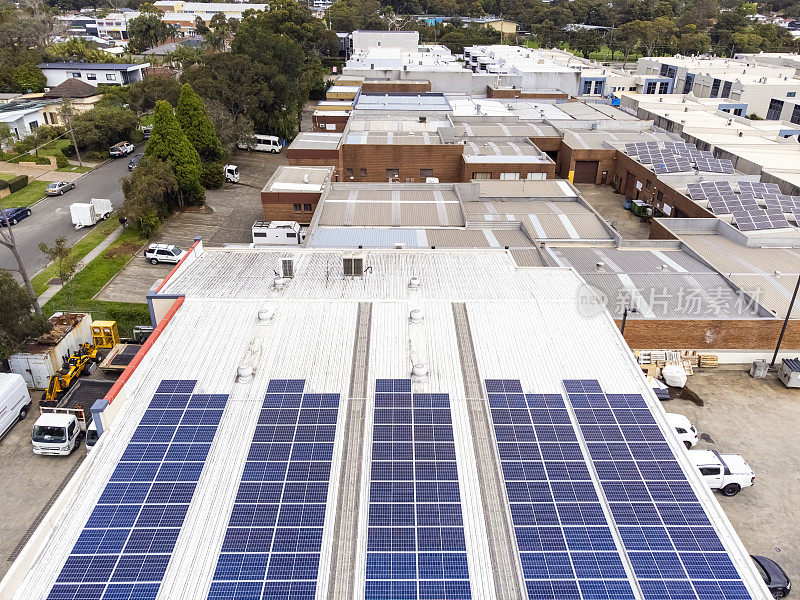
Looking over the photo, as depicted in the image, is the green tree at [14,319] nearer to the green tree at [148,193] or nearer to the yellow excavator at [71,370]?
the yellow excavator at [71,370]

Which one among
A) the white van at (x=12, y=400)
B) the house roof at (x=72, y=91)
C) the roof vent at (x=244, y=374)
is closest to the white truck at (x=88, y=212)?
the white van at (x=12, y=400)

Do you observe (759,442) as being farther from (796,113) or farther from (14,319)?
(796,113)

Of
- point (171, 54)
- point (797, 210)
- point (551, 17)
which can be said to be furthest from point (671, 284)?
point (551, 17)

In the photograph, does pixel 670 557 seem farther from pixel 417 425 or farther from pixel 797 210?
pixel 797 210

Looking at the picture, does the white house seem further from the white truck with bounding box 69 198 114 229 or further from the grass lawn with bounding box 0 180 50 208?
the white truck with bounding box 69 198 114 229

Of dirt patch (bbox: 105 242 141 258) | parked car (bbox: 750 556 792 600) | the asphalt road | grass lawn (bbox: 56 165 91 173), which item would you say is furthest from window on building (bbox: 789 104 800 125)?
grass lawn (bbox: 56 165 91 173)
